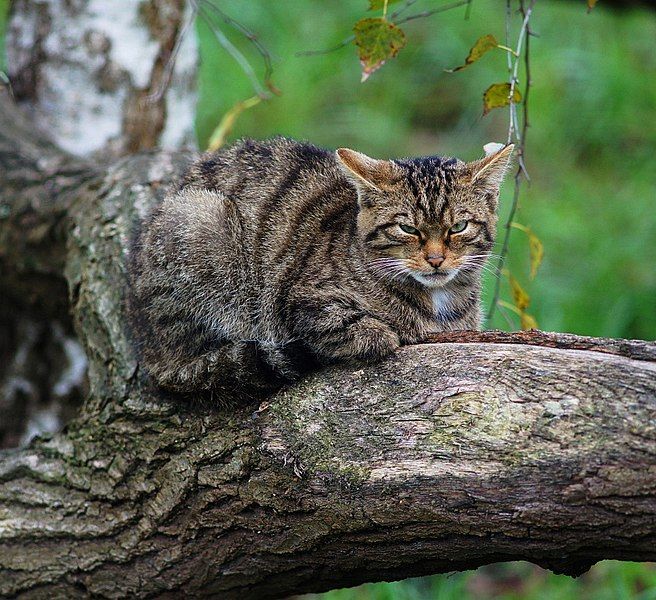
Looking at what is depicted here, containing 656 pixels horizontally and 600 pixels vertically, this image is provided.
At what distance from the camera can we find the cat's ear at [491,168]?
3125 mm

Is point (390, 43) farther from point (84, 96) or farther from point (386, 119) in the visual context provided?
point (386, 119)

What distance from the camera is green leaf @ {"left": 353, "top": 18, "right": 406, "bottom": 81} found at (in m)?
2.87

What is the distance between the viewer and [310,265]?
10.7 ft

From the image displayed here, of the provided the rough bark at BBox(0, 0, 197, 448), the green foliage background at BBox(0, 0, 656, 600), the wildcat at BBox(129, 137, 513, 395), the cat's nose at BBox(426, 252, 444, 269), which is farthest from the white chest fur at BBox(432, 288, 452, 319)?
the green foliage background at BBox(0, 0, 656, 600)

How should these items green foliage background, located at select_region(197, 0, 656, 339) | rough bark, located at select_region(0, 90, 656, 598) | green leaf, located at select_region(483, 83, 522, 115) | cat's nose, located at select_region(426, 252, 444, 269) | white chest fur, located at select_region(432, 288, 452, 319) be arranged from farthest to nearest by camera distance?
green foliage background, located at select_region(197, 0, 656, 339) → white chest fur, located at select_region(432, 288, 452, 319) → cat's nose, located at select_region(426, 252, 444, 269) → green leaf, located at select_region(483, 83, 522, 115) → rough bark, located at select_region(0, 90, 656, 598)

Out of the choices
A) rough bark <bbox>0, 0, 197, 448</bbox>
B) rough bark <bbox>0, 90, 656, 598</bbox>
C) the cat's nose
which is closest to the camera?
rough bark <bbox>0, 90, 656, 598</bbox>

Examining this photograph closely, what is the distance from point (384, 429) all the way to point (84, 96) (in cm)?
261

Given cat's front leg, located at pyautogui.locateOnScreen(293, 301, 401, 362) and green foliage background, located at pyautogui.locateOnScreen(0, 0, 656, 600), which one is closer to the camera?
cat's front leg, located at pyautogui.locateOnScreen(293, 301, 401, 362)

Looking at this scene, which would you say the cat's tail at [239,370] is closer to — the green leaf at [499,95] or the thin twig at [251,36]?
the green leaf at [499,95]

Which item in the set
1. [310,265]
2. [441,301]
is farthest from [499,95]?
[310,265]

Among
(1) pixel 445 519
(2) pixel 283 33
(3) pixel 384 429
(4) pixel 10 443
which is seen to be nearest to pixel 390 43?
(3) pixel 384 429

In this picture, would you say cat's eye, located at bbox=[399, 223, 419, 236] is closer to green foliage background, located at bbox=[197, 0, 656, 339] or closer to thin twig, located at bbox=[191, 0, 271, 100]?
thin twig, located at bbox=[191, 0, 271, 100]

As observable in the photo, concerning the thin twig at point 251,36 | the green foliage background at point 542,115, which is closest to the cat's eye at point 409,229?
the thin twig at point 251,36

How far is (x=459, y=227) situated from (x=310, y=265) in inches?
20.6
